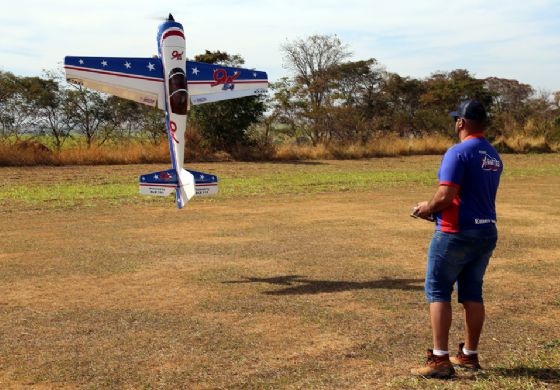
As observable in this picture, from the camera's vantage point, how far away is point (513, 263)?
394 inches

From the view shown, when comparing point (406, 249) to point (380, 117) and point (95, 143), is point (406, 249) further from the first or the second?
point (380, 117)

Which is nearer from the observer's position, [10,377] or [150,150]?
[10,377]

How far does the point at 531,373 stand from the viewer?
5.33 meters

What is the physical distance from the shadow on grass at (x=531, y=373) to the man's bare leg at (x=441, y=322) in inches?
20.8

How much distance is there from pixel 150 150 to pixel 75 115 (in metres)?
5.18

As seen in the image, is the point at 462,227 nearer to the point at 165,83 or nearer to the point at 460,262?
the point at 460,262

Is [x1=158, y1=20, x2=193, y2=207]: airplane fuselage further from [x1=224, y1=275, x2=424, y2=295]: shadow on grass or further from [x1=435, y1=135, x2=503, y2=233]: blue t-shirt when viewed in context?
[x1=435, y1=135, x2=503, y2=233]: blue t-shirt

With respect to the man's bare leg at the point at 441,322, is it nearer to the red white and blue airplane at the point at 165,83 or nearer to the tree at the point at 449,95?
the red white and blue airplane at the point at 165,83

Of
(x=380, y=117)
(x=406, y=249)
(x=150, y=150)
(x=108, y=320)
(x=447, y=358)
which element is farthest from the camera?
(x=380, y=117)

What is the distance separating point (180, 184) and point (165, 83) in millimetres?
2018

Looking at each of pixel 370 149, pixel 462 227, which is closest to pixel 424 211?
A: pixel 462 227

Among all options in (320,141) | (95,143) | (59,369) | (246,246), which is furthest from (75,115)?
(59,369)

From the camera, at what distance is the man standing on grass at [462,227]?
16.9 ft

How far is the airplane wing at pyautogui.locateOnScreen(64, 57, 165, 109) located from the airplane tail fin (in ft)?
5.32
